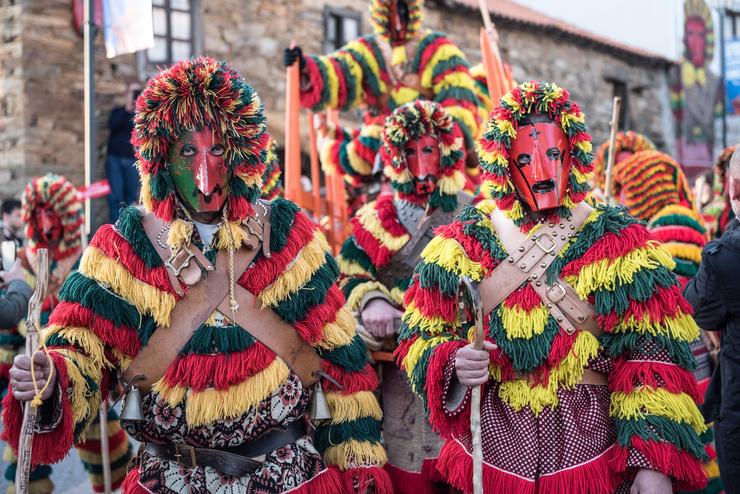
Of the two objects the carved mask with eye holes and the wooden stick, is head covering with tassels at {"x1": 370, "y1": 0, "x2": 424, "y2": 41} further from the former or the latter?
the wooden stick

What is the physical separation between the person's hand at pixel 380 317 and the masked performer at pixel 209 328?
1072 millimetres

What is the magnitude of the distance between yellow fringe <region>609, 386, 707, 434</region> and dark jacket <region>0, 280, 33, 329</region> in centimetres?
327

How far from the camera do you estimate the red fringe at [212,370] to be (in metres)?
2.83

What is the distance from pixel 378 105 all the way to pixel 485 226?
3.55 m

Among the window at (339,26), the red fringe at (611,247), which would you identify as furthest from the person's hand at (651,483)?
the window at (339,26)

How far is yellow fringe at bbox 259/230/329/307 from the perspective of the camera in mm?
2951

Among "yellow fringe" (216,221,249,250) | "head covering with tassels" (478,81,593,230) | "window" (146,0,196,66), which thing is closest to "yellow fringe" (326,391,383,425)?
"yellow fringe" (216,221,249,250)

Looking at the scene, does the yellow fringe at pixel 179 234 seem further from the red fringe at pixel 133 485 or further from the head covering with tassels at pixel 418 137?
the head covering with tassels at pixel 418 137

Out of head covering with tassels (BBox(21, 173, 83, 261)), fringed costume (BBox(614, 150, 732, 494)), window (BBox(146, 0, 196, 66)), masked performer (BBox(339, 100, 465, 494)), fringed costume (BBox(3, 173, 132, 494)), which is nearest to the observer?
masked performer (BBox(339, 100, 465, 494))

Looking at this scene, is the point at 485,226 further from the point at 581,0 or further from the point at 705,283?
the point at 581,0

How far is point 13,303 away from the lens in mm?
4719

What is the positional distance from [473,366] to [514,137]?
32.9 inches

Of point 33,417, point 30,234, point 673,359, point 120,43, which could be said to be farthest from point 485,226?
point 120,43

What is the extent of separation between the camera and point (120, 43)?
255 inches
